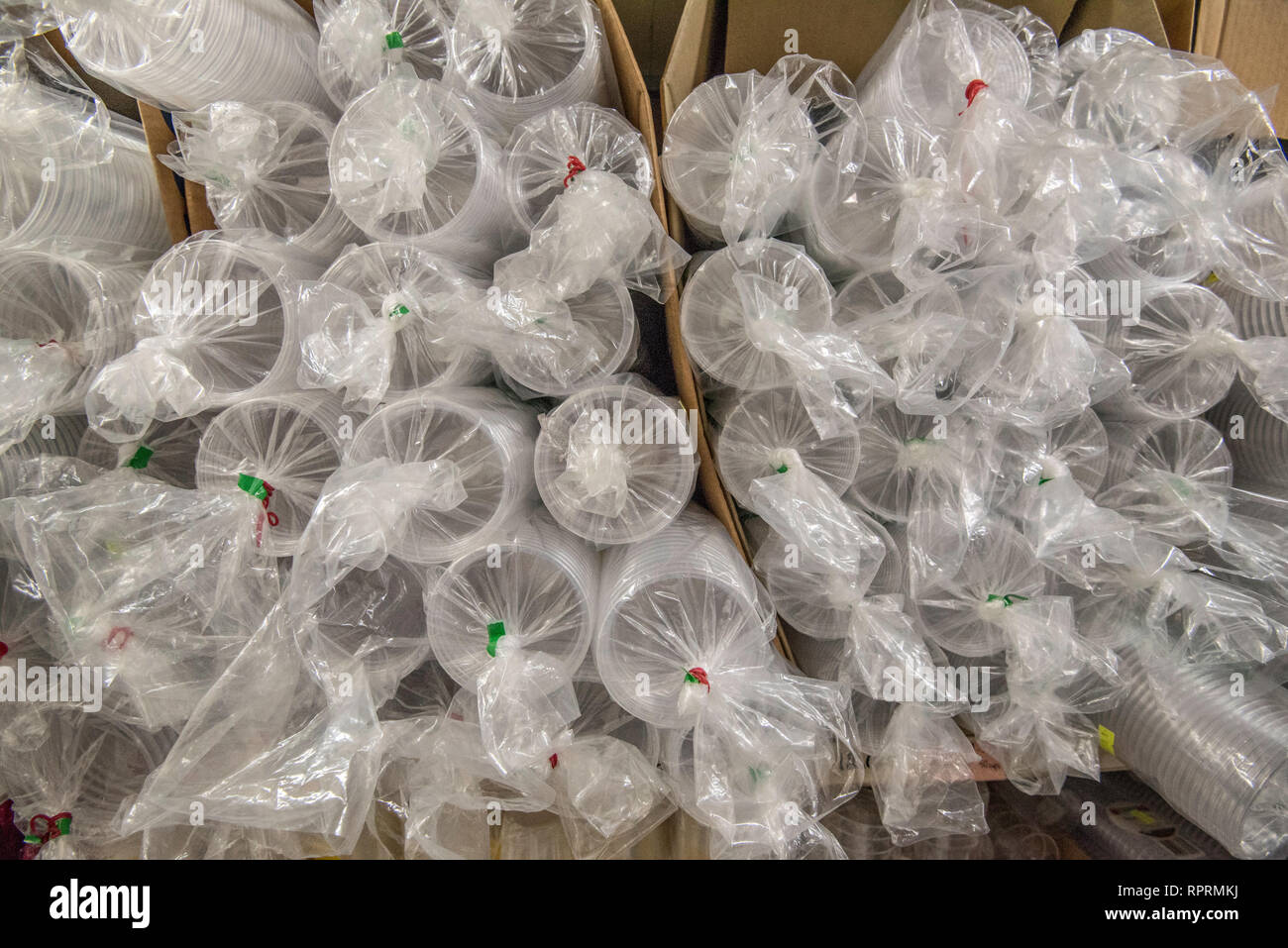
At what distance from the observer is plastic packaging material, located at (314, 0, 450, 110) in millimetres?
978

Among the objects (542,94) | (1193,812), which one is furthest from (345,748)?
(1193,812)

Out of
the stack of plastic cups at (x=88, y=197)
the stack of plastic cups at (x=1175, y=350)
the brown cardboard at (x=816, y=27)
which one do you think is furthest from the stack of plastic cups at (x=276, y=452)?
the stack of plastic cups at (x=1175, y=350)

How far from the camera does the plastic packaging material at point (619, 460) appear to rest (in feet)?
3.07

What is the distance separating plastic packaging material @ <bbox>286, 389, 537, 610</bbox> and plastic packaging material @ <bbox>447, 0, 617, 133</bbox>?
0.45m

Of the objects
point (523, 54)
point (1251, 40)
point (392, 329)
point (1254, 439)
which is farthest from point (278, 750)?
point (1251, 40)

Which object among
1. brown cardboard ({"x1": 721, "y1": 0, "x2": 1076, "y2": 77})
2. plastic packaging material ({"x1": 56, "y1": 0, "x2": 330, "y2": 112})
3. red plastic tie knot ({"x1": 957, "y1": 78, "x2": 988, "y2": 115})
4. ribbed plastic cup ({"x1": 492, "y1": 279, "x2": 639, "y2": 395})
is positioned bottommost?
ribbed plastic cup ({"x1": 492, "y1": 279, "x2": 639, "y2": 395})

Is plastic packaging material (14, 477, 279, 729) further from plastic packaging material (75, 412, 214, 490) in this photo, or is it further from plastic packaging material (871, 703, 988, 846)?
plastic packaging material (871, 703, 988, 846)

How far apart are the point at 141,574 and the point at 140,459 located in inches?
8.7

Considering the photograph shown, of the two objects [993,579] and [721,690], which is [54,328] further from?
[993,579]

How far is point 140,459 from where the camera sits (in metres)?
1.10

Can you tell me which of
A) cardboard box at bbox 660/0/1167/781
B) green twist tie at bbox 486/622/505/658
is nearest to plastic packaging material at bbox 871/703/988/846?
cardboard box at bbox 660/0/1167/781

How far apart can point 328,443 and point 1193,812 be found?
1556 millimetres

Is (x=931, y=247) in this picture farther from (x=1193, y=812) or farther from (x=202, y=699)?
(x=202, y=699)

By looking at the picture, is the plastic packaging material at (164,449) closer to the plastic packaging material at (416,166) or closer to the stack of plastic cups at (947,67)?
the plastic packaging material at (416,166)
